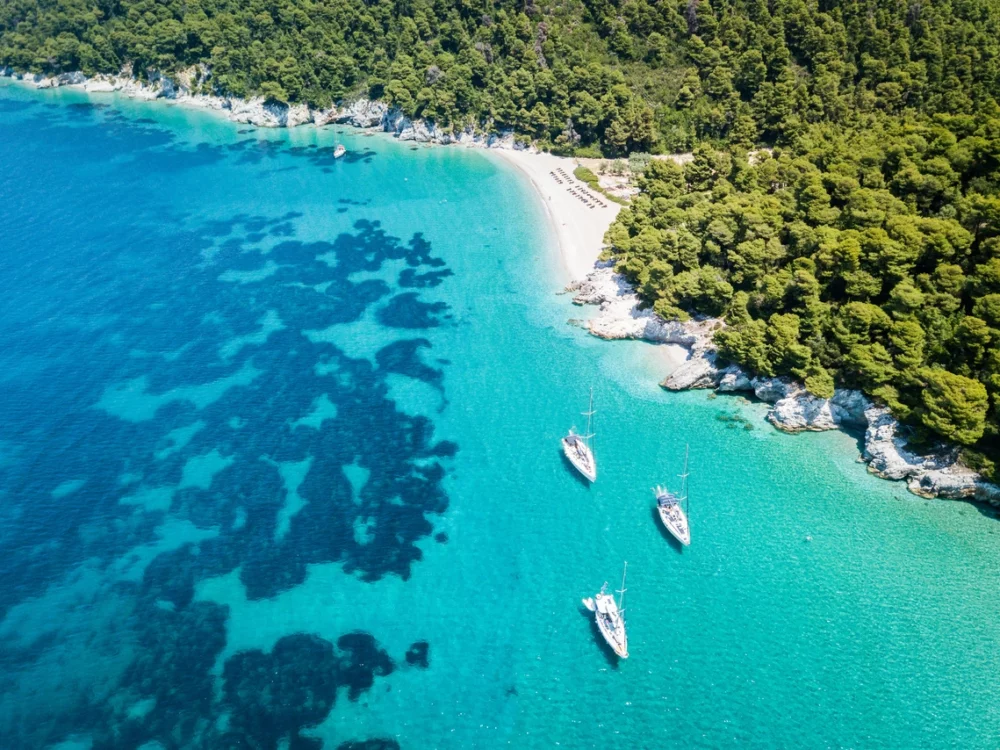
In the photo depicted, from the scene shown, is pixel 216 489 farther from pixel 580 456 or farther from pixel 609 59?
pixel 609 59

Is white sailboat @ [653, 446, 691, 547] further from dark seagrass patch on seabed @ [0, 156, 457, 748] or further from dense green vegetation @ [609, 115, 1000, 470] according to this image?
dark seagrass patch on seabed @ [0, 156, 457, 748]

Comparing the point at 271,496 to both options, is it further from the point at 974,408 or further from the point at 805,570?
the point at 974,408

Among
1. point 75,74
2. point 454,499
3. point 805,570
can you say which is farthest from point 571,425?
point 75,74

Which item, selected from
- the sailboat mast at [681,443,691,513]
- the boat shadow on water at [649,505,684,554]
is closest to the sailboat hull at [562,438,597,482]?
the boat shadow on water at [649,505,684,554]

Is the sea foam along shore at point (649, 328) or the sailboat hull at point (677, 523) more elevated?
the sea foam along shore at point (649, 328)

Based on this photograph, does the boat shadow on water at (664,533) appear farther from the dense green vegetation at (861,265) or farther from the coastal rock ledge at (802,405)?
the dense green vegetation at (861,265)

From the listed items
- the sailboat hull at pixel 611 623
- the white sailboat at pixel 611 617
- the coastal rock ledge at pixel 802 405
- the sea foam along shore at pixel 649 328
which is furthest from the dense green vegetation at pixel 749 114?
the sailboat hull at pixel 611 623

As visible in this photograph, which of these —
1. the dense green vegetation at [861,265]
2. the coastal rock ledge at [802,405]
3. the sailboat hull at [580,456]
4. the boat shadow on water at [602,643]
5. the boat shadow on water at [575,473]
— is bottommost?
the boat shadow on water at [602,643]

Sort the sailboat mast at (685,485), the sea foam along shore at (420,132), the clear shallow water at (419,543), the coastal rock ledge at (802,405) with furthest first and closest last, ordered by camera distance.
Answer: the sea foam along shore at (420,132)
the sailboat mast at (685,485)
the coastal rock ledge at (802,405)
the clear shallow water at (419,543)
